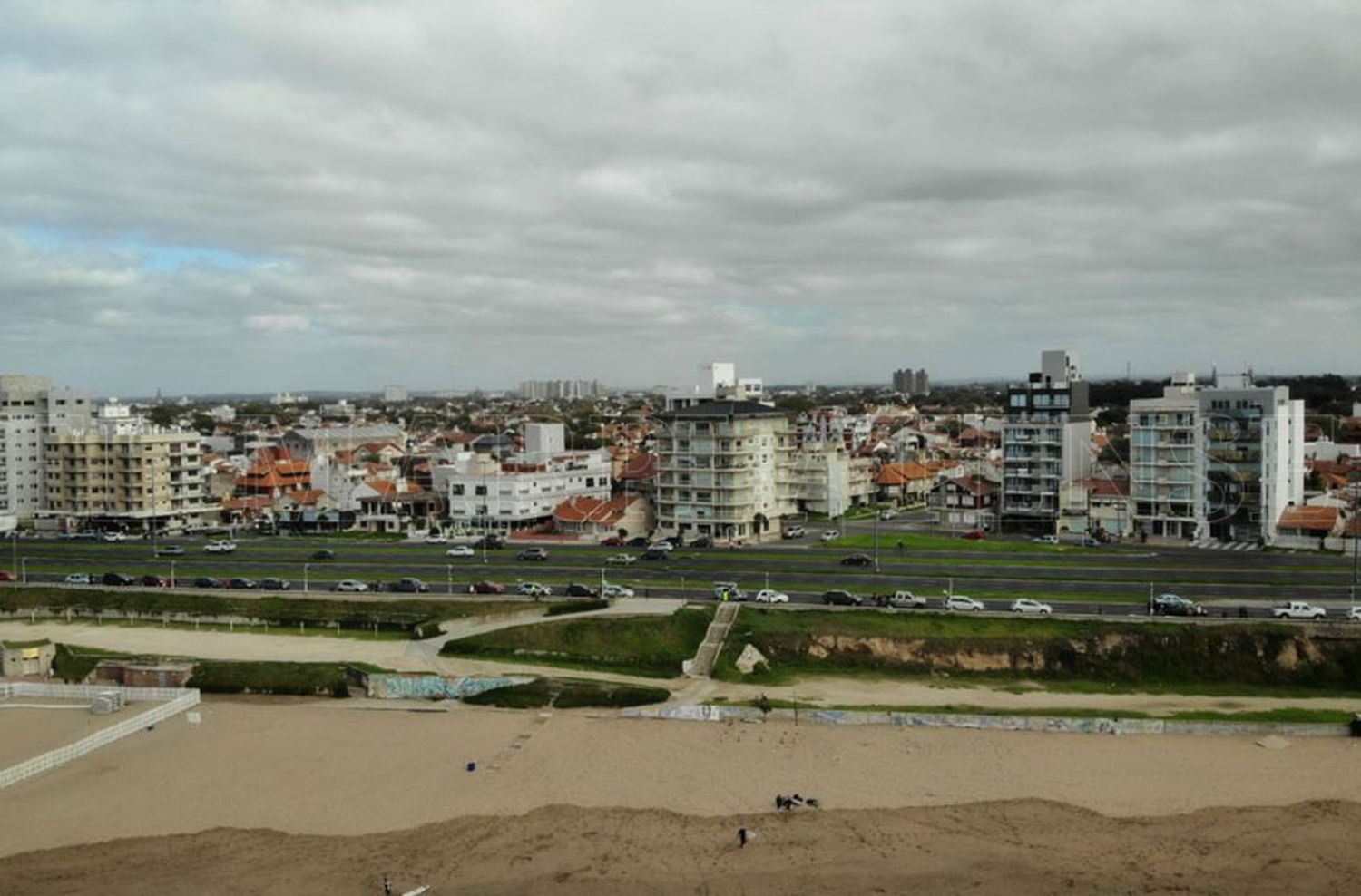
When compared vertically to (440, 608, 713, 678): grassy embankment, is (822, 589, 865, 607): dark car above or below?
above

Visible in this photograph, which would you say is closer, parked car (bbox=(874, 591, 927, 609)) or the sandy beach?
the sandy beach

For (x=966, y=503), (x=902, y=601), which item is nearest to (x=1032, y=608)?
(x=902, y=601)

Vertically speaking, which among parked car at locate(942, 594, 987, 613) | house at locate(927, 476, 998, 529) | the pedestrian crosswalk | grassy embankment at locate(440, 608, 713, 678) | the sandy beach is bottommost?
the sandy beach

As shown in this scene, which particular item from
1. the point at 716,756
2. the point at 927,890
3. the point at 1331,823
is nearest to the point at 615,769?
the point at 716,756

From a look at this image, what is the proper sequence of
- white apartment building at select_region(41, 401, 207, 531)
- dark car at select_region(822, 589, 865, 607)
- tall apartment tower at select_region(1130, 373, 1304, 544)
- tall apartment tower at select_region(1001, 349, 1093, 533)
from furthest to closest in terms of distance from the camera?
white apartment building at select_region(41, 401, 207, 531), tall apartment tower at select_region(1001, 349, 1093, 533), tall apartment tower at select_region(1130, 373, 1304, 544), dark car at select_region(822, 589, 865, 607)

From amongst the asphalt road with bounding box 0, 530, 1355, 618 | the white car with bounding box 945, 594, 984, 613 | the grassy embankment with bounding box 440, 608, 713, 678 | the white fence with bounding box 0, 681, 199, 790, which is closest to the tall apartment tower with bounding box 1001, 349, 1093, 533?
the asphalt road with bounding box 0, 530, 1355, 618

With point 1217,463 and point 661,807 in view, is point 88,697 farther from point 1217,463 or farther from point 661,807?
point 1217,463

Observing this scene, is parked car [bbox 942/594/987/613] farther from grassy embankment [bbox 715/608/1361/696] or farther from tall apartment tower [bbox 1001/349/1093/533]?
tall apartment tower [bbox 1001/349/1093/533]

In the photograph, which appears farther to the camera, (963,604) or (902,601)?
(902,601)
